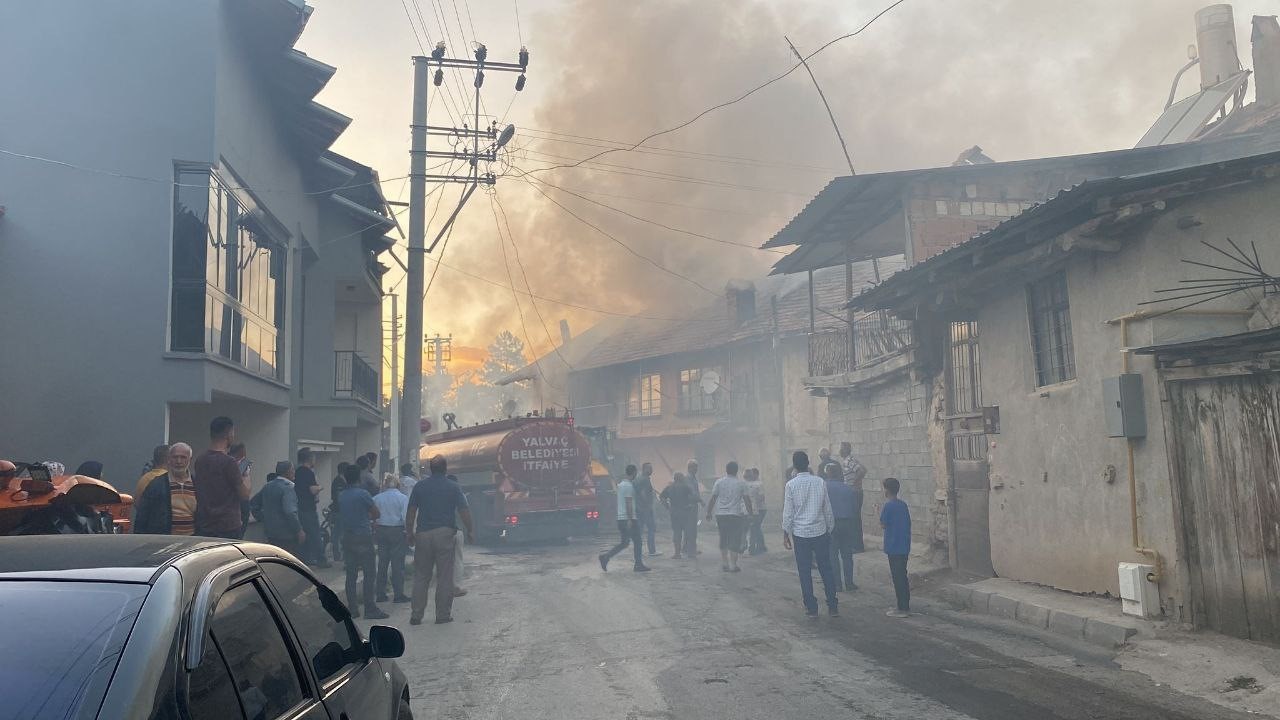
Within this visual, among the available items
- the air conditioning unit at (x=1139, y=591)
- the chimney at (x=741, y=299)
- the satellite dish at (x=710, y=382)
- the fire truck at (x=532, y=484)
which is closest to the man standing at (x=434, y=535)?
the air conditioning unit at (x=1139, y=591)

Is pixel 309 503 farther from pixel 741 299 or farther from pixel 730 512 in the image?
pixel 741 299

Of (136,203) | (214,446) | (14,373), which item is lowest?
(214,446)

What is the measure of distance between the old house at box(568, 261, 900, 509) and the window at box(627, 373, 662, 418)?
4 centimetres

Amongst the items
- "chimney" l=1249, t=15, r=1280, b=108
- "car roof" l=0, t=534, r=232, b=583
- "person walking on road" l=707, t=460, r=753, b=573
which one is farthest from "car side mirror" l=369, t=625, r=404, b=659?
"chimney" l=1249, t=15, r=1280, b=108

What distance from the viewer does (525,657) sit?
7941 millimetres

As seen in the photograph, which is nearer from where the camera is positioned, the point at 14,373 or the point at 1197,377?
the point at 1197,377

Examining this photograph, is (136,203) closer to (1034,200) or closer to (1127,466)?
(1127,466)

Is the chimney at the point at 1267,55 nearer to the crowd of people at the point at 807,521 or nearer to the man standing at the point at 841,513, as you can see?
the crowd of people at the point at 807,521

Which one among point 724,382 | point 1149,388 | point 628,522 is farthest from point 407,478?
point 724,382

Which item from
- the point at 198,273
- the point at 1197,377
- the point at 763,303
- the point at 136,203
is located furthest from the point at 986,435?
the point at 763,303

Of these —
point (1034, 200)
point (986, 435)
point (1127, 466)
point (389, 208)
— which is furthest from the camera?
point (389, 208)

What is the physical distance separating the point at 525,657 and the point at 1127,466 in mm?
6138

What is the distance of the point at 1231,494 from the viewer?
7969mm

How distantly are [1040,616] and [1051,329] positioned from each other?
3.45 metres
